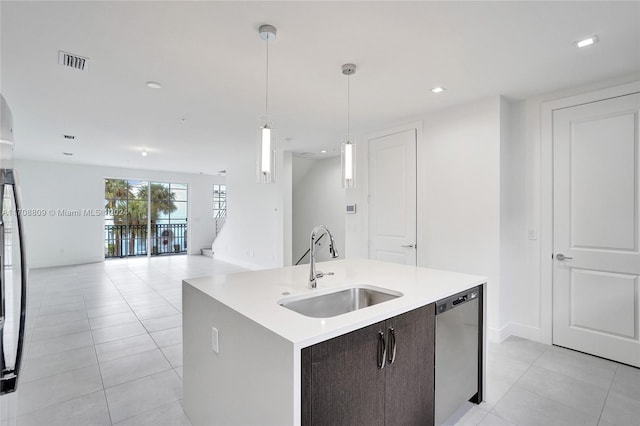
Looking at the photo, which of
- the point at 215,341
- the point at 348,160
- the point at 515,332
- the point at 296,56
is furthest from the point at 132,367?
the point at 515,332

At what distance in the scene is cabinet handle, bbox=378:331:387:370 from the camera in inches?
58.4

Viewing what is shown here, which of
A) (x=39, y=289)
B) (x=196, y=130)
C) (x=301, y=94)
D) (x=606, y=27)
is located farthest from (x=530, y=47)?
(x=39, y=289)

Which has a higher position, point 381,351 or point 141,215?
point 141,215

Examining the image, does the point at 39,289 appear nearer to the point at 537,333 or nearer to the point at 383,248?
the point at 383,248

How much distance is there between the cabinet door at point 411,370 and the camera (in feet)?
5.07

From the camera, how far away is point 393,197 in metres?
4.14

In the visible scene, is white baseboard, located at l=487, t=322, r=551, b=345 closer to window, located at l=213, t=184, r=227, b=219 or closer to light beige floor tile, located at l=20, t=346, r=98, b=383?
light beige floor tile, located at l=20, t=346, r=98, b=383

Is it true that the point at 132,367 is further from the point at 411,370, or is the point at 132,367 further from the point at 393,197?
the point at 393,197

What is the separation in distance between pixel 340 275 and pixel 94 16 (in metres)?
2.30

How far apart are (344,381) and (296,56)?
221cm

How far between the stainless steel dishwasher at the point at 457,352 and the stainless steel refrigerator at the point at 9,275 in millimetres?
1951

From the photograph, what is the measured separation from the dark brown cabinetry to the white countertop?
0.05 m

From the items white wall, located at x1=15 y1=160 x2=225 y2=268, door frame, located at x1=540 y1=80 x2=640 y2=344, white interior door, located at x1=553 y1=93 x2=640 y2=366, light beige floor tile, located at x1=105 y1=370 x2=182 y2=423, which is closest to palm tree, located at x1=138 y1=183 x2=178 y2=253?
white wall, located at x1=15 y1=160 x2=225 y2=268

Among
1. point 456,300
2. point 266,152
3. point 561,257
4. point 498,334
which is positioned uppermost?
point 266,152
